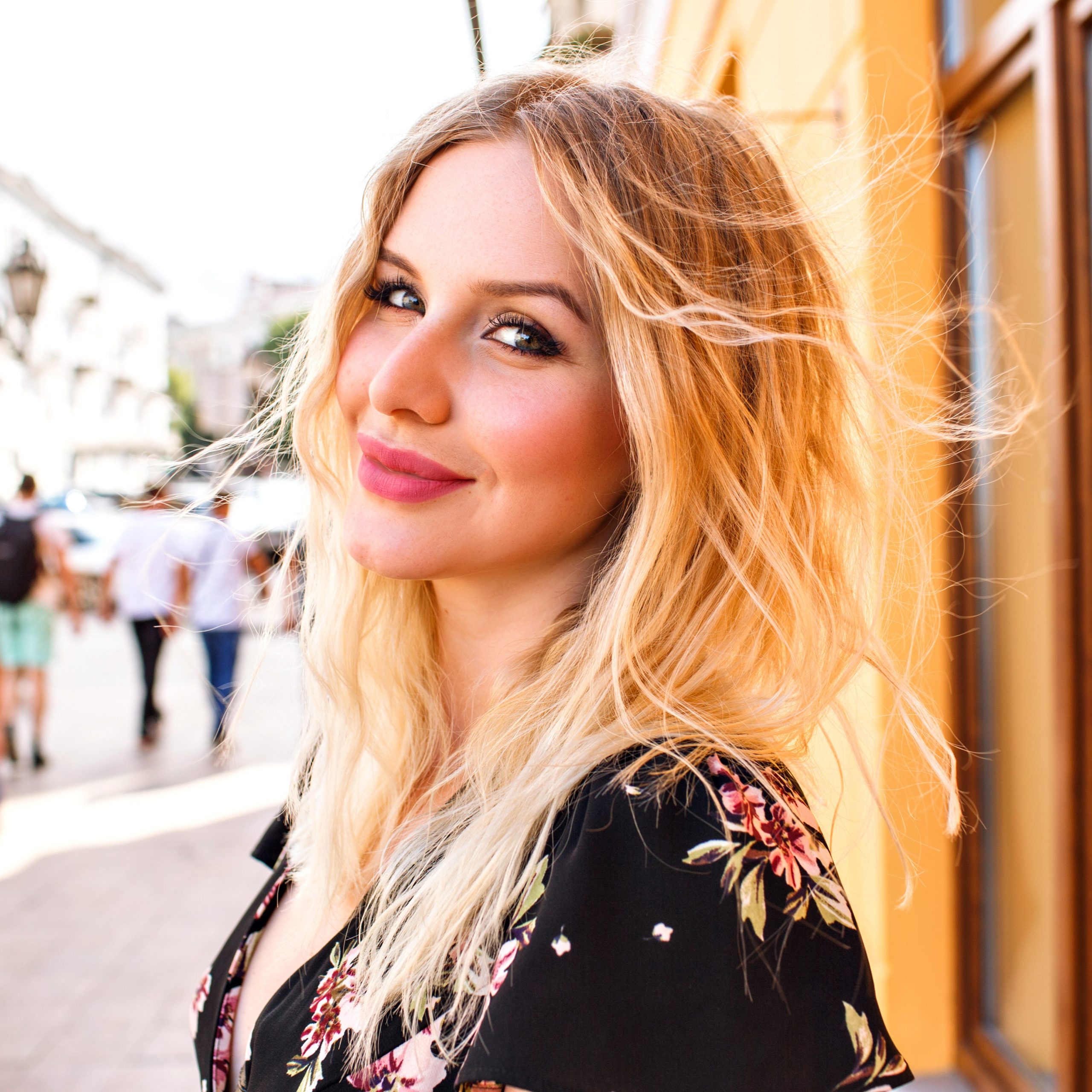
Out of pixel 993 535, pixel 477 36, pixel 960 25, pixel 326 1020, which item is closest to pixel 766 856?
pixel 326 1020

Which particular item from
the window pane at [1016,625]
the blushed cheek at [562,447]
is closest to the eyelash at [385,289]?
the blushed cheek at [562,447]

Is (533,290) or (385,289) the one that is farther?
(385,289)

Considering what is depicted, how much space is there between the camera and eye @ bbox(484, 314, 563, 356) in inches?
49.0

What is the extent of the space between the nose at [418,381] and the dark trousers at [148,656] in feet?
20.9

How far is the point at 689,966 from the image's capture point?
2.89ft

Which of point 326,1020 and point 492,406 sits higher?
point 492,406

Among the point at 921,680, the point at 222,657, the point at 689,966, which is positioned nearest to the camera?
the point at 689,966

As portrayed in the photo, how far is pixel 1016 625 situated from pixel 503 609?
181cm

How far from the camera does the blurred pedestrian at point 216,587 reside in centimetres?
633

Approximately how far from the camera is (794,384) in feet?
4.27

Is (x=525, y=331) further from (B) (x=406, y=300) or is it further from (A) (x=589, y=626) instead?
(A) (x=589, y=626)

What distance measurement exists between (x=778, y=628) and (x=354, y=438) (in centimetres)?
67

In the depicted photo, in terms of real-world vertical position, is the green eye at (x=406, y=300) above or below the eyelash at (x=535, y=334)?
above

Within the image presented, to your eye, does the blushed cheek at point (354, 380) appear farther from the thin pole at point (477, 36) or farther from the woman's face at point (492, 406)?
the thin pole at point (477, 36)
